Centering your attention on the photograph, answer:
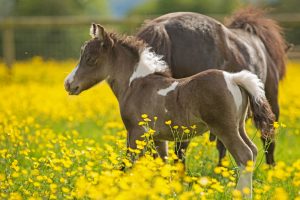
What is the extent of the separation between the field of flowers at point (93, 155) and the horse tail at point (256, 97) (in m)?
0.16

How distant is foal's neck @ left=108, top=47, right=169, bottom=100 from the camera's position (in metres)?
5.74

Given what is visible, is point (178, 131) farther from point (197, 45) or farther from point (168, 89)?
point (197, 45)

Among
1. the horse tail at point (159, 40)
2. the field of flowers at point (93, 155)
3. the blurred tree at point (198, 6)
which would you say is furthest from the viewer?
the blurred tree at point (198, 6)

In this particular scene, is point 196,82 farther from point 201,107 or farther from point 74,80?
point 74,80

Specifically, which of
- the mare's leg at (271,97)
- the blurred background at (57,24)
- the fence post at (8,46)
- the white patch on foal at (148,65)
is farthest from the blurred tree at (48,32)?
the white patch on foal at (148,65)

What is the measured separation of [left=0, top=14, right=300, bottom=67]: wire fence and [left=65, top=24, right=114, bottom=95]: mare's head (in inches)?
394

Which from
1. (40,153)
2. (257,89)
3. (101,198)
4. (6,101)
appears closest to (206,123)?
(257,89)

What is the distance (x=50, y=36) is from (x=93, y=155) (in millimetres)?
23323

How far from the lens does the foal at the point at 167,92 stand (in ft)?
16.5

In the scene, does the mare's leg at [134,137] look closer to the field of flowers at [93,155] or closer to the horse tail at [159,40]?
the field of flowers at [93,155]

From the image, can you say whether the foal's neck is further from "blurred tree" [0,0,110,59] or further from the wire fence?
"blurred tree" [0,0,110,59]

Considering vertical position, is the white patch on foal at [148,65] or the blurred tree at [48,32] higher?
the white patch on foal at [148,65]

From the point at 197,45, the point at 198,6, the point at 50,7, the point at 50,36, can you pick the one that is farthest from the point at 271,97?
the point at 198,6

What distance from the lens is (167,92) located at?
5.41m
